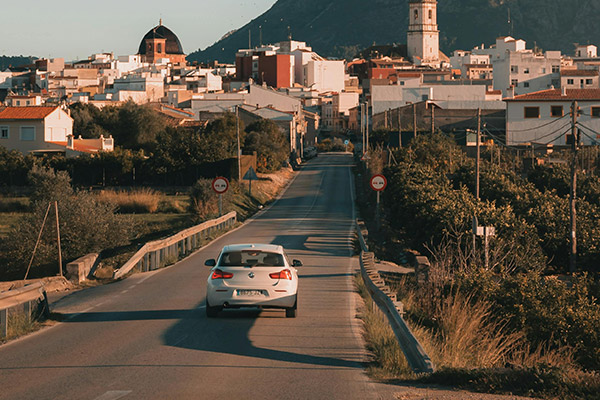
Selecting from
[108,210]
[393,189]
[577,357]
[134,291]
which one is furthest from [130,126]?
[577,357]

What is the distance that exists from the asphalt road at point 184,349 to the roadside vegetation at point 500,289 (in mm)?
1191

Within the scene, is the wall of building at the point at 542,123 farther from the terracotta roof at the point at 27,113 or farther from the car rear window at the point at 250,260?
the car rear window at the point at 250,260

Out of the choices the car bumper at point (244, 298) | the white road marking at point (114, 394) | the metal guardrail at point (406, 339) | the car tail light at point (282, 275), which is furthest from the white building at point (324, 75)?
the white road marking at point (114, 394)

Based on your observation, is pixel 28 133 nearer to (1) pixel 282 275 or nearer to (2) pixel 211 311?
(2) pixel 211 311

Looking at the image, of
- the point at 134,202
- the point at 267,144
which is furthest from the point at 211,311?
the point at 267,144

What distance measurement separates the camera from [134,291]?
20594 millimetres

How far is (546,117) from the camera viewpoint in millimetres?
87062

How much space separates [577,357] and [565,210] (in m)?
24.5

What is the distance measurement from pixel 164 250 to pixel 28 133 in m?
52.5

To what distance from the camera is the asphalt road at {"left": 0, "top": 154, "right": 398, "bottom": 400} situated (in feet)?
32.9

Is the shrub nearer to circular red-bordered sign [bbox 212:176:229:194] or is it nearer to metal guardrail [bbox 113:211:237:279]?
circular red-bordered sign [bbox 212:176:229:194]

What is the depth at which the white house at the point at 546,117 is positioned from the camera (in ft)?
283

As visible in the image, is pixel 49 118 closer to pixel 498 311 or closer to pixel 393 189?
pixel 393 189

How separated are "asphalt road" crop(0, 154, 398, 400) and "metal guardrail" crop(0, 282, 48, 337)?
0.47m
